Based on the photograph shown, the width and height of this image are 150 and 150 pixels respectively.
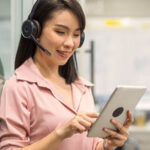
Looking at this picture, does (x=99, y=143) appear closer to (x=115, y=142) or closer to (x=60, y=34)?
(x=115, y=142)

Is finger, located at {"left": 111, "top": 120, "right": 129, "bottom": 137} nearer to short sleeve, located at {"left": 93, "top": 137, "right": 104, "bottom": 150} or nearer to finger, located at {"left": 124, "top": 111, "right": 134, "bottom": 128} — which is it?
finger, located at {"left": 124, "top": 111, "right": 134, "bottom": 128}

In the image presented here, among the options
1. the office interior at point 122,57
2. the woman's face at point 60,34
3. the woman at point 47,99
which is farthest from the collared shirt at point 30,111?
the office interior at point 122,57

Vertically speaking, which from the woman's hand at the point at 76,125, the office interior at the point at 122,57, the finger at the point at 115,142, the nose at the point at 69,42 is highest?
the nose at the point at 69,42

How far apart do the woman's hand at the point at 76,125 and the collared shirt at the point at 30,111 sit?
0.08 m

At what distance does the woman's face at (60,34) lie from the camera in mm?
1138

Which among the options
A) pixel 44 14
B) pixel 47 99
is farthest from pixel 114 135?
pixel 44 14

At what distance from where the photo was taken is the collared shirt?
108cm

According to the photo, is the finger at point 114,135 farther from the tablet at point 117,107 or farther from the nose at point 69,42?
the nose at point 69,42

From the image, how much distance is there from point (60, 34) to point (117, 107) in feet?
1.09

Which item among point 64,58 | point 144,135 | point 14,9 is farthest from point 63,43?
point 144,135

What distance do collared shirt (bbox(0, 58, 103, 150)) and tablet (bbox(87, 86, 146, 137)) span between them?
113 millimetres

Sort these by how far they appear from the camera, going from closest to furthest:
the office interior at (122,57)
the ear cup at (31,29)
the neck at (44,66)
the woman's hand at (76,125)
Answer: the woman's hand at (76,125)
the ear cup at (31,29)
the neck at (44,66)
the office interior at (122,57)

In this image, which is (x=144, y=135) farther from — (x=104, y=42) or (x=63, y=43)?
(x=63, y=43)

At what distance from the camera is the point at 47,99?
1148 mm
